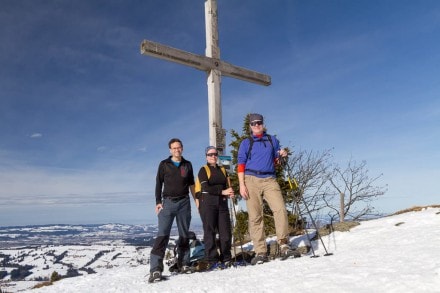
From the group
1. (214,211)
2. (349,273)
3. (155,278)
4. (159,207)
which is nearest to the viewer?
(349,273)

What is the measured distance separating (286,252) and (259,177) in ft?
4.79

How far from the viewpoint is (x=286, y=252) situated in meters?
6.34

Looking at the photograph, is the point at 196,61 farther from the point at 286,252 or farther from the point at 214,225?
the point at 286,252

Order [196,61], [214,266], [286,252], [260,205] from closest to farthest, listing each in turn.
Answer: [286,252] → [214,266] → [260,205] → [196,61]

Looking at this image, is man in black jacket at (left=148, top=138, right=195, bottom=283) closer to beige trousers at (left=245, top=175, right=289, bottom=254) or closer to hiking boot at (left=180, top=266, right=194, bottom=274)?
hiking boot at (left=180, top=266, right=194, bottom=274)

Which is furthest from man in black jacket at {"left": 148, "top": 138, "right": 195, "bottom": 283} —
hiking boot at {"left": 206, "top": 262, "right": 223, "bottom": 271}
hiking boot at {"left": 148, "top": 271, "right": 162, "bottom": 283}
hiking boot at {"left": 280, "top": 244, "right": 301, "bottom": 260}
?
hiking boot at {"left": 280, "top": 244, "right": 301, "bottom": 260}

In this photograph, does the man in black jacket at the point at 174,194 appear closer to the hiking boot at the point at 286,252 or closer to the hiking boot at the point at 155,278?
the hiking boot at the point at 155,278

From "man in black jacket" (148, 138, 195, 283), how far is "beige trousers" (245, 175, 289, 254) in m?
1.21

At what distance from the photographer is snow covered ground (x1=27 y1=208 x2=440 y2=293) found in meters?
3.89

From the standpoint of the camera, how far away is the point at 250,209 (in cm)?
667

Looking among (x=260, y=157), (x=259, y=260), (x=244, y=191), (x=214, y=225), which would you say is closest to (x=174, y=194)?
(x=214, y=225)

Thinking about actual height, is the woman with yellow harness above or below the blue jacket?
below

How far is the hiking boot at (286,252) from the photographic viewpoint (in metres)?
6.29

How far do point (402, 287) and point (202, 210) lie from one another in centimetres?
392
